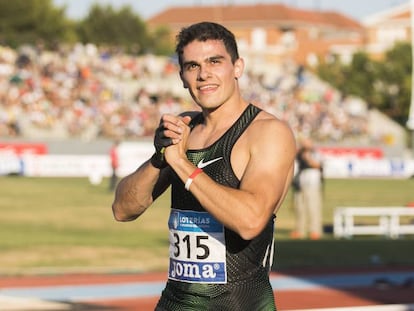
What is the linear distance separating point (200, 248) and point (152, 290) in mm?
8613

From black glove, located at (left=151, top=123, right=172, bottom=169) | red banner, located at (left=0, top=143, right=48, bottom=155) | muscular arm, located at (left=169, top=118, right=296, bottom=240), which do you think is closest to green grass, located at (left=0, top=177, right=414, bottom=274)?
red banner, located at (left=0, top=143, right=48, bottom=155)

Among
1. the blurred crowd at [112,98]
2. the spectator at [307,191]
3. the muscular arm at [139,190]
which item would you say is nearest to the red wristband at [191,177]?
the muscular arm at [139,190]

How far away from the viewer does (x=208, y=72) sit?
4.50 meters

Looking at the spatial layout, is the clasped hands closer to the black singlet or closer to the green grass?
the black singlet

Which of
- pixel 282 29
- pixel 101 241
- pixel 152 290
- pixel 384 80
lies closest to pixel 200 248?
pixel 152 290

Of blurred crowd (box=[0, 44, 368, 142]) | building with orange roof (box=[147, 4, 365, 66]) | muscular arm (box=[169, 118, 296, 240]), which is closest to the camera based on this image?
muscular arm (box=[169, 118, 296, 240])

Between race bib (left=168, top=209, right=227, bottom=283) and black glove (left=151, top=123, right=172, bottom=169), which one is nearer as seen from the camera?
black glove (left=151, top=123, right=172, bottom=169)

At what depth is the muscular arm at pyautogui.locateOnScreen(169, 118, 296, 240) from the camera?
166 inches

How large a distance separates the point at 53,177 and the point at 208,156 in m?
36.1

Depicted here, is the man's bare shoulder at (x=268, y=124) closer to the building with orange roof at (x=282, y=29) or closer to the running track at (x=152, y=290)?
the running track at (x=152, y=290)

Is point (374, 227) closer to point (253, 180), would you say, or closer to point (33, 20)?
point (253, 180)

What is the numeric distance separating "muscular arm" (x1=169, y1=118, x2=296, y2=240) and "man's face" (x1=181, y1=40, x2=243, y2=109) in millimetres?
198

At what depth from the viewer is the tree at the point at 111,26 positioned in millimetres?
94188

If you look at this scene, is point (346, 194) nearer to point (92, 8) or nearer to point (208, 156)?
point (208, 156)
